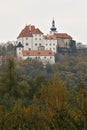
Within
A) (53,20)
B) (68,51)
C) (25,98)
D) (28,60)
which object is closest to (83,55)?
(68,51)

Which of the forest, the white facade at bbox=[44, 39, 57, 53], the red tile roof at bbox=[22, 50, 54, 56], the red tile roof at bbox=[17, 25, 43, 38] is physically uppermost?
the red tile roof at bbox=[17, 25, 43, 38]

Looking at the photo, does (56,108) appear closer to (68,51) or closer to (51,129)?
(51,129)

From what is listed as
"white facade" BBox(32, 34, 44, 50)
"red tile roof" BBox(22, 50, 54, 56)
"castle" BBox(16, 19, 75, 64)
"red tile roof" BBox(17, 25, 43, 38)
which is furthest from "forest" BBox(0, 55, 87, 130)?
"red tile roof" BBox(17, 25, 43, 38)

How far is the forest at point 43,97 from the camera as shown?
17.1 metres

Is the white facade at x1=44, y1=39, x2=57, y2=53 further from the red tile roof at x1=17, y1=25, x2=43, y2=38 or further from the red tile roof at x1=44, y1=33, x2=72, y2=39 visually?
the red tile roof at x1=17, y1=25, x2=43, y2=38

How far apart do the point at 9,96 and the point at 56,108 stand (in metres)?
16.3

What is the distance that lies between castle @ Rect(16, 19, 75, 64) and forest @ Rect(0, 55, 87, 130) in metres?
2.45

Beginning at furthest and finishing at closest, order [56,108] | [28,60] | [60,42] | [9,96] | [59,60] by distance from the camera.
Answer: [60,42]
[59,60]
[28,60]
[9,96]
[56,108]

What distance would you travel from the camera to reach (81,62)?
73125 mm

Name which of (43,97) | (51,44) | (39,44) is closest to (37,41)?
(39,44)

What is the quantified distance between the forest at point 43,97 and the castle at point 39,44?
2.45 metres

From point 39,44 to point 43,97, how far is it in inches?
2081

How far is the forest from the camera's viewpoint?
1712cm

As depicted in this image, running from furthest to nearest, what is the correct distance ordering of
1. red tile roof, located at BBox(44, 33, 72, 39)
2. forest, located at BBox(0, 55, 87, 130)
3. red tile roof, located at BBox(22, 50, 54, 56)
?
red tile roof, located at BBox(44, 33, 72, 39) < red tile roof, located at BBox(22, 50, 54, 56) < forest, located at BBox(0, 55, 87, 130)
